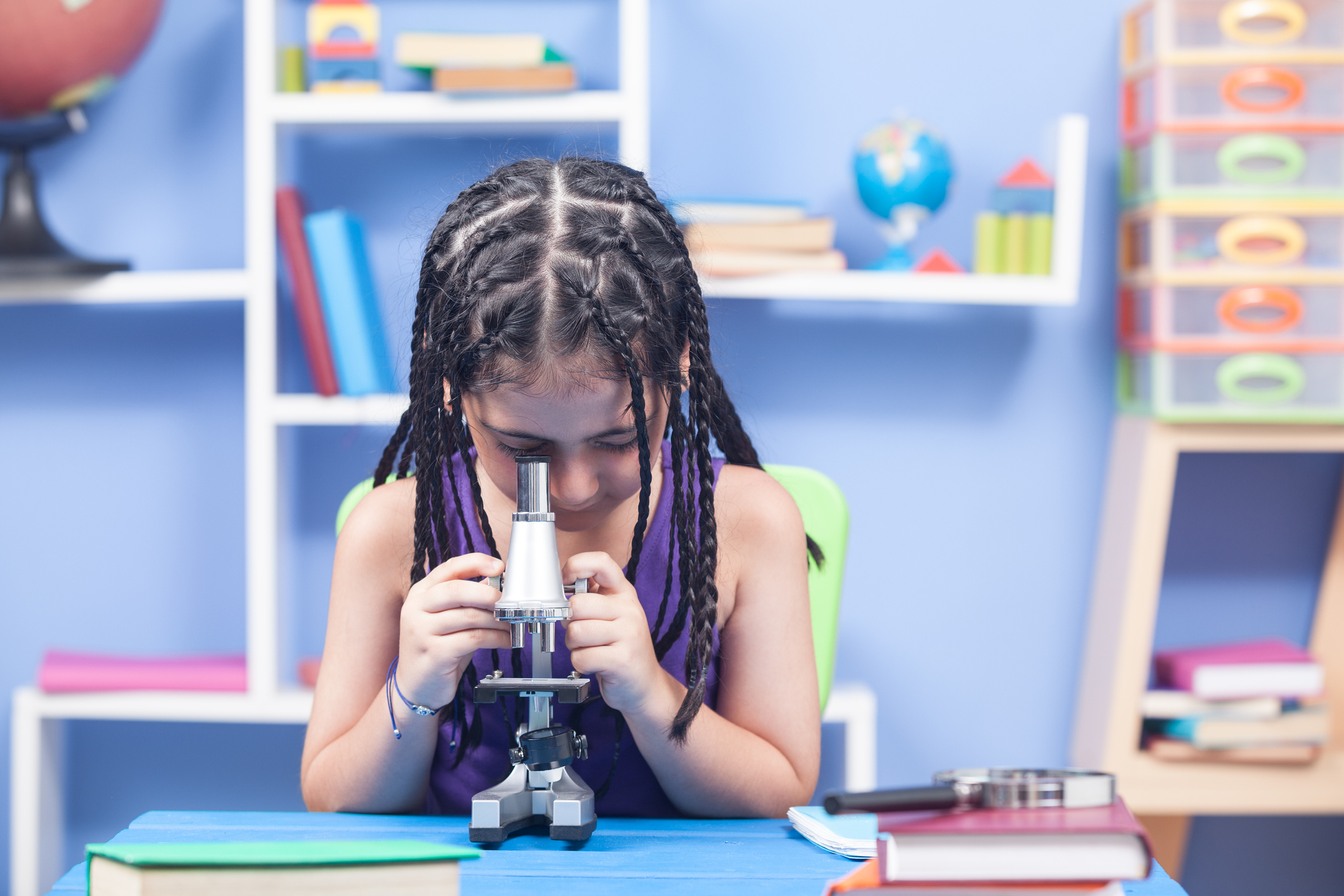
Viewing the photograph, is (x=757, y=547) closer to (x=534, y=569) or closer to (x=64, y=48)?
(x=534, y=569)

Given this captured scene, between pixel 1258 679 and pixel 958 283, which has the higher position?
pixel 958 283

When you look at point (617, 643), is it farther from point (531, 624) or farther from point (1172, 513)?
point (1172, 513)

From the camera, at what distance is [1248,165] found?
159cm

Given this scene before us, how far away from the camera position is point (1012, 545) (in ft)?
6.01

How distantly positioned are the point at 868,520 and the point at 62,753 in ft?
4.31

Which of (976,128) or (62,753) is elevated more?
(976,128)

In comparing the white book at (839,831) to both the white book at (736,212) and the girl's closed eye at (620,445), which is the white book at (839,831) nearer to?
the girl's closed eye at (620,445)

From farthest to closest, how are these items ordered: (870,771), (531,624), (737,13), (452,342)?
(737,13)
(870,771)
(452,342)
(531,624)

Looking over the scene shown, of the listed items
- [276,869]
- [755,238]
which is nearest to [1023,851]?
[276,869]

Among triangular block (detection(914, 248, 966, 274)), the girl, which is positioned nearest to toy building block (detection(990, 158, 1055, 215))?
triangular block (detection(914, 248, 966, 274))

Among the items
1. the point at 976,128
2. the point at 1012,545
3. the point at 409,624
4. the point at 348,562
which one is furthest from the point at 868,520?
the point at 409,624

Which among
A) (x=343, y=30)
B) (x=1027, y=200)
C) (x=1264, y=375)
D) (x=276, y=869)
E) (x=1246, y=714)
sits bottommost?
(x=1246, y=714)

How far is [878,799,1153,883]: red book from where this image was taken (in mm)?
516

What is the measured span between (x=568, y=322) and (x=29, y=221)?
1.25 meters
